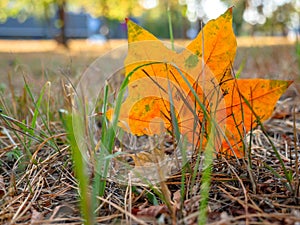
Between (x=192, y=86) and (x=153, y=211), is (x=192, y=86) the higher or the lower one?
the higher one

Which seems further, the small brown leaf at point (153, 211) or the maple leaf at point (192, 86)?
the maple leaf at point (192, 86)

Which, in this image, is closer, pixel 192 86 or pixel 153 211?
pixel 153 211

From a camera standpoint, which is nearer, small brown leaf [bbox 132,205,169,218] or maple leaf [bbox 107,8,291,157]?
small brown leaf [bbox 132,205,169,218]

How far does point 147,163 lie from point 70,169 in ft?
0.54

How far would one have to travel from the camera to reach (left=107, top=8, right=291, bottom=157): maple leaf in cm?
64

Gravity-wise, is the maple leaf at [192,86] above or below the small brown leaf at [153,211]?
above

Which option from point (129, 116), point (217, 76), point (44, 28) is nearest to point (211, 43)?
point (217, 76)

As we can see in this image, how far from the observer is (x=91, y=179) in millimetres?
674

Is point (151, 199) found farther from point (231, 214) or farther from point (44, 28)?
point (44, 28)

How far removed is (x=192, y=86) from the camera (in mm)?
657

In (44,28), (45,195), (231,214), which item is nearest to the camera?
(231,214)

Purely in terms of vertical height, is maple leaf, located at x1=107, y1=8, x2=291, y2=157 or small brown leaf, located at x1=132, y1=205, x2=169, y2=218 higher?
maple leaf, located at x1=107, y1=8, x2=291, y2=157

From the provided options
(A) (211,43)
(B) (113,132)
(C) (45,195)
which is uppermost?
(A) (211,43)

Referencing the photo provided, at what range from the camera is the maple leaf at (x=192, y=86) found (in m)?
0.64
